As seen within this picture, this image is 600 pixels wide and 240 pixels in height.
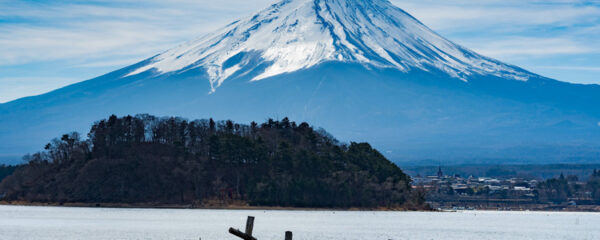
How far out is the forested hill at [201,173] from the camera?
439ft

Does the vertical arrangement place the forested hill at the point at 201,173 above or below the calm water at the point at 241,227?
above

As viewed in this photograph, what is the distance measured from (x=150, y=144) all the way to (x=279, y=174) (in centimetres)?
1792

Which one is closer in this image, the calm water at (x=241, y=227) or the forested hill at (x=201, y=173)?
the calm water at (x=241, y=227)

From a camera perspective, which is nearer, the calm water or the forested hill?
the calm water

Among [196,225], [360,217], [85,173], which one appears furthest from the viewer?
[85,173]

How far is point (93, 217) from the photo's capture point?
348ft

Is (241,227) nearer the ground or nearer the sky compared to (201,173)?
nearer the ground

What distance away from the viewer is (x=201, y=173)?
134 metres

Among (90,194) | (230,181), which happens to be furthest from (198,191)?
(90,194)

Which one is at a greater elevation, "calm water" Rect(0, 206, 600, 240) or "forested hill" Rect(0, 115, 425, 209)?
"forested hill" Rect(0, 115, 425, 209)

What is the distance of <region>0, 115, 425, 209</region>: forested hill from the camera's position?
134m

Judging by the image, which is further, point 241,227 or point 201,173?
point 201,173

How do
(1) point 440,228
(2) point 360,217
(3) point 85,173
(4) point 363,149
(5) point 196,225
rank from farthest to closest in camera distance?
1. (4) point 363,149
2. (3) point 85,173
3. (2) point 360,217
4. (1) point 440,228
5. (5) point 196,225

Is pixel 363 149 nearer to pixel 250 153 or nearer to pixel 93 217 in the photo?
pixel 250 153
